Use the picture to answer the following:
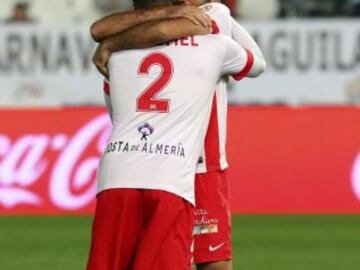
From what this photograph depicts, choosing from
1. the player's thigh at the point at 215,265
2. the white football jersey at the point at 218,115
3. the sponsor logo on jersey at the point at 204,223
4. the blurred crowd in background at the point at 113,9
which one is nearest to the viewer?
the white football jersey at the point at 218,115

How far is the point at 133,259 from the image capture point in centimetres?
541

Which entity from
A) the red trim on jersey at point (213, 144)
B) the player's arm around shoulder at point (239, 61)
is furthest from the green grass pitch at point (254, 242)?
the player's arm around shoulder at point (239, 61)

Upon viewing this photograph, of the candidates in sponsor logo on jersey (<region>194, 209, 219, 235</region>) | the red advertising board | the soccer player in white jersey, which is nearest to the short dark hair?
the soccer player in white jersey

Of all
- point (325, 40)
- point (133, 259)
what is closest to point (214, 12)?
point (133, 259)

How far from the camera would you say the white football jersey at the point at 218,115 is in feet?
20.1

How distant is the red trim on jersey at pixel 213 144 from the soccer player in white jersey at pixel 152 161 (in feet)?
2.33

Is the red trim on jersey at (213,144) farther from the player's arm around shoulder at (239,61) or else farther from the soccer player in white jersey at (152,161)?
the soccer player in white jersey at (152,161)

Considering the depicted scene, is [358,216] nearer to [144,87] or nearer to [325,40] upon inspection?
[325,40]

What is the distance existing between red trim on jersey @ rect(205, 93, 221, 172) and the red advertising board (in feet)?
21.0

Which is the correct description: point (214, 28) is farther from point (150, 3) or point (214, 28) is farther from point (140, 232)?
point (140, 232)

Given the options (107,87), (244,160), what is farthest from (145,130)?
(244,160)

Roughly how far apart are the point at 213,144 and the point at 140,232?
0.98 m

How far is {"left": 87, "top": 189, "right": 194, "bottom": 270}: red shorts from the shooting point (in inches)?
211

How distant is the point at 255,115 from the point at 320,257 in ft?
9.35
